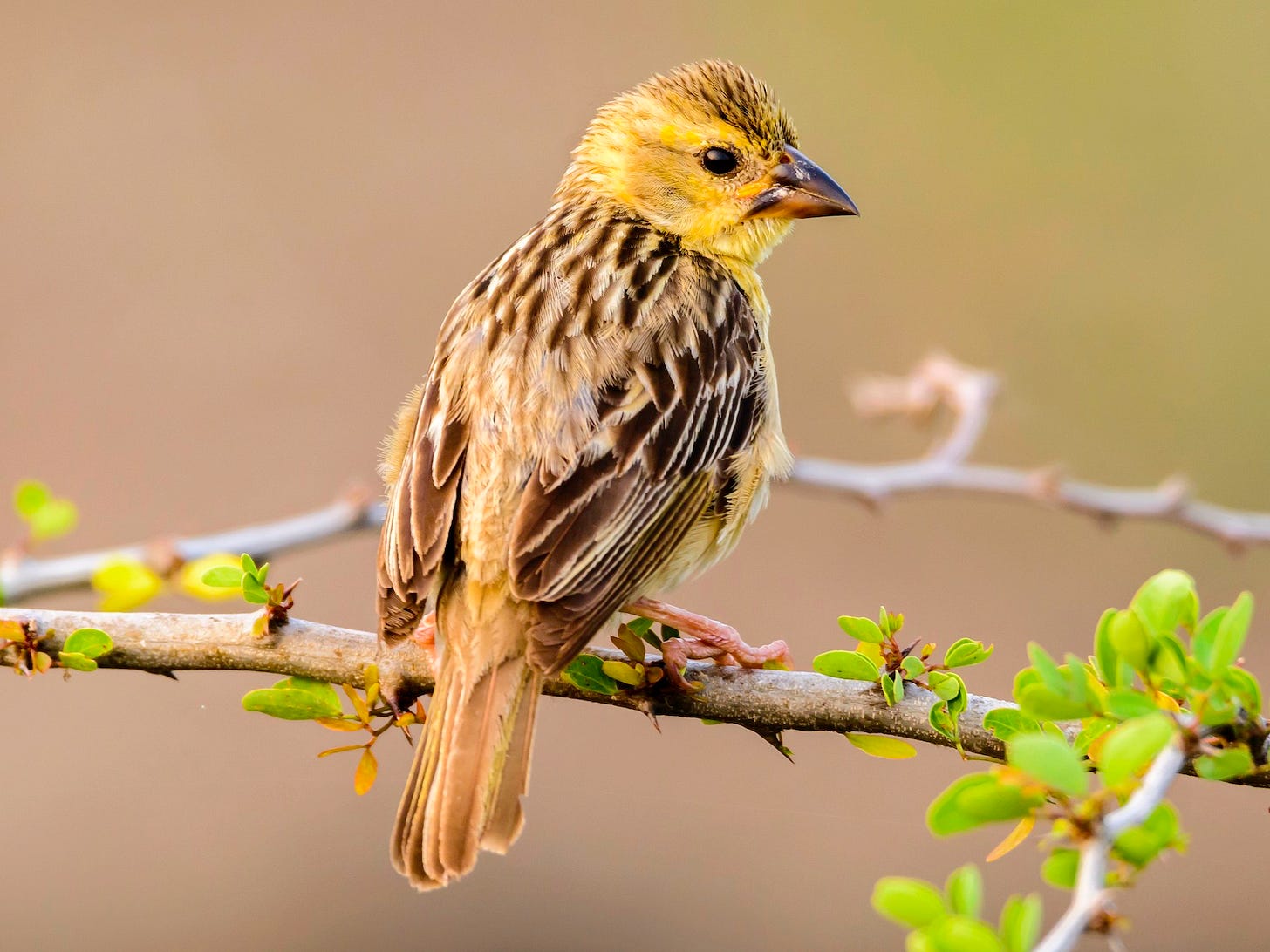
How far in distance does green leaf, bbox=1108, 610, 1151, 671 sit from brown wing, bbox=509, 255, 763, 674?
1.21 meters

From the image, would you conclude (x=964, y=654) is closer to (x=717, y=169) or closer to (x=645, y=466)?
(x=645, y=466)

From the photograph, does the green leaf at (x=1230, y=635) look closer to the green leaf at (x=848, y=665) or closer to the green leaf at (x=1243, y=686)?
the green leaf at (x=1243, y=686)

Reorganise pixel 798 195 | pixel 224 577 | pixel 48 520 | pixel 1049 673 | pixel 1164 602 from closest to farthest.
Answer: pixel 1049 673 → pixel 1164 602 → pixel 224 577 → pixel 48 520 → pixel 798 195

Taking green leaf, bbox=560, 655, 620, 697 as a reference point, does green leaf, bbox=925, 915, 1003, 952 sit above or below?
above

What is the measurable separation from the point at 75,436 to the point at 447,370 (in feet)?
19.0

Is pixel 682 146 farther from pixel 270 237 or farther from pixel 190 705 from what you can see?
pixel 270 237

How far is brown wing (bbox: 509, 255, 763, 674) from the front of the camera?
3.25 m

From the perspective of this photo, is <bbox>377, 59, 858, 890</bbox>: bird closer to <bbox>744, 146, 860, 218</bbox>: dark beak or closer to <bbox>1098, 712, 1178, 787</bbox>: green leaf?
<bbox>744, 146, 860, 218</bbox>: dark beak

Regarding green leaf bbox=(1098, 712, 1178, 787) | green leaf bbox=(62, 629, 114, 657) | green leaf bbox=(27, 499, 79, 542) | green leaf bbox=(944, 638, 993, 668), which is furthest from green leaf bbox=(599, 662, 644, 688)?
green leaf bbox=(27, 499, 79, 542)

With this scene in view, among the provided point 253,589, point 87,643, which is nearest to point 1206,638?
point 253,589

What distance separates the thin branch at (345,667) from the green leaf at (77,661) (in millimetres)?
103

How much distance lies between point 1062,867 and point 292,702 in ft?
5.25

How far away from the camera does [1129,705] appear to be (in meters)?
2.19

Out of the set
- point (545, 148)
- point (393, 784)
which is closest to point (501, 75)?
point (545, 148)
